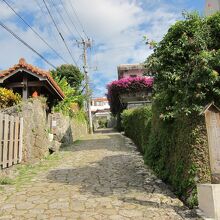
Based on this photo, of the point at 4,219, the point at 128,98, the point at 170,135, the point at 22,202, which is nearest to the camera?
the point at 4,219

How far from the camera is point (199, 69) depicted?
5848mm

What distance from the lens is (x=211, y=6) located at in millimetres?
14820

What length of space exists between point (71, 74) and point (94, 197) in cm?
2746

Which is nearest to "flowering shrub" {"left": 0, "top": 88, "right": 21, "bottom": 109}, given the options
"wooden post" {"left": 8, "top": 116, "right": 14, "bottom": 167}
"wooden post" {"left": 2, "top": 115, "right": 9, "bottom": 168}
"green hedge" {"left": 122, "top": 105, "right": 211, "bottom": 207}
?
"wooden post" {"left": 8, "top": 116, "right": 14, "bottom": 167}

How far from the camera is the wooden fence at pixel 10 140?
843 centimetres

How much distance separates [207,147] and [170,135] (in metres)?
1.74

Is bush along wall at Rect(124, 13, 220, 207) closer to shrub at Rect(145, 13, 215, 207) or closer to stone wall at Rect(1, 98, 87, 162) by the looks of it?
shrub at Rect(145, 13, 215, 207)

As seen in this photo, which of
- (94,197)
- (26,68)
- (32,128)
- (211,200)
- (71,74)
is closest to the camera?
(211,200)

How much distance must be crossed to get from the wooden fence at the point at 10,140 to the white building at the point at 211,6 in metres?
10.3

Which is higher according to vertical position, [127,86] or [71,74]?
[71,74]

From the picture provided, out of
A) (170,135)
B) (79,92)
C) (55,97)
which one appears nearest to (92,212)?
(170,135)

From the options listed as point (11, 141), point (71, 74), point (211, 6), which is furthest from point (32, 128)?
point (71, 74)

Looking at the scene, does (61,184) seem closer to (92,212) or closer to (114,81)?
(92,212)

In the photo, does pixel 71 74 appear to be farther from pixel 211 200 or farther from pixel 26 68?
pixel 211 200
